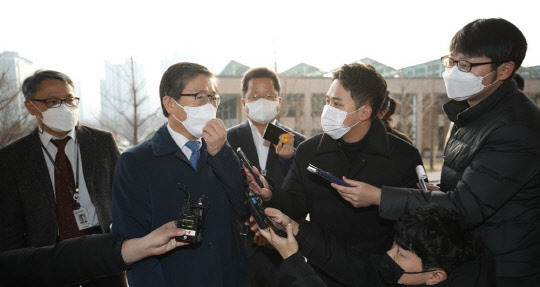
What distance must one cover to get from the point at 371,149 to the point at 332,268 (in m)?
0.84

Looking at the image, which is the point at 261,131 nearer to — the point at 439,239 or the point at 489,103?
the point at 489,103

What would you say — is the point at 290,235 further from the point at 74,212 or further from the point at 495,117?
the point at 74,212

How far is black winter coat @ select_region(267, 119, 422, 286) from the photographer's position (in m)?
2.27

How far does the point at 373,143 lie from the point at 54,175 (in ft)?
7.57

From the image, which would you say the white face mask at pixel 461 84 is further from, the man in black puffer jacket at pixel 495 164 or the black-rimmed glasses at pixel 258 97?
the black-rimmed glasses at pixel 258 97

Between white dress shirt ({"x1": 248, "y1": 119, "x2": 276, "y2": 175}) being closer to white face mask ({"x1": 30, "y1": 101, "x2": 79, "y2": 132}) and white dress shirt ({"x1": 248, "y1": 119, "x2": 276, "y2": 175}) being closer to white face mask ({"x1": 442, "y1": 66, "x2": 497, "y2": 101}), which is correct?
white face mask ({"x1": 30, "y1": 101, "x2": 79, "y2": 132})

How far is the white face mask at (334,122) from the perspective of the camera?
2.38m

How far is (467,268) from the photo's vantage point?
148 centimetres

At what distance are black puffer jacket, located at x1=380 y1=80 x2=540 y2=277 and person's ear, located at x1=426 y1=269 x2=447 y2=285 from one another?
1.08 feet

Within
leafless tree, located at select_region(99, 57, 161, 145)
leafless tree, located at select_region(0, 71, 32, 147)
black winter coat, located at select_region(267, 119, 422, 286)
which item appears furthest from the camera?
leafless tree, located at select_region(99, 57, 161, 145)

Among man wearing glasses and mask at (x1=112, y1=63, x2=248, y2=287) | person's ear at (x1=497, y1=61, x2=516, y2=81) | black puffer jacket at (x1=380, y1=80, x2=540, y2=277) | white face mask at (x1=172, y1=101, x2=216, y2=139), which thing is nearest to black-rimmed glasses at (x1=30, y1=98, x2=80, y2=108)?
man wearing glasses and mask at (x1=112, y1=63, x2=248, y2=287)

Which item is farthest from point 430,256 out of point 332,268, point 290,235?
point 290,235

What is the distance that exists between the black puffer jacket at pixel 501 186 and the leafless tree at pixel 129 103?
9557mm

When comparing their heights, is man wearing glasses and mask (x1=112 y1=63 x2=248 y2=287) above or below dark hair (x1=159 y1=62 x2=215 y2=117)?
below
